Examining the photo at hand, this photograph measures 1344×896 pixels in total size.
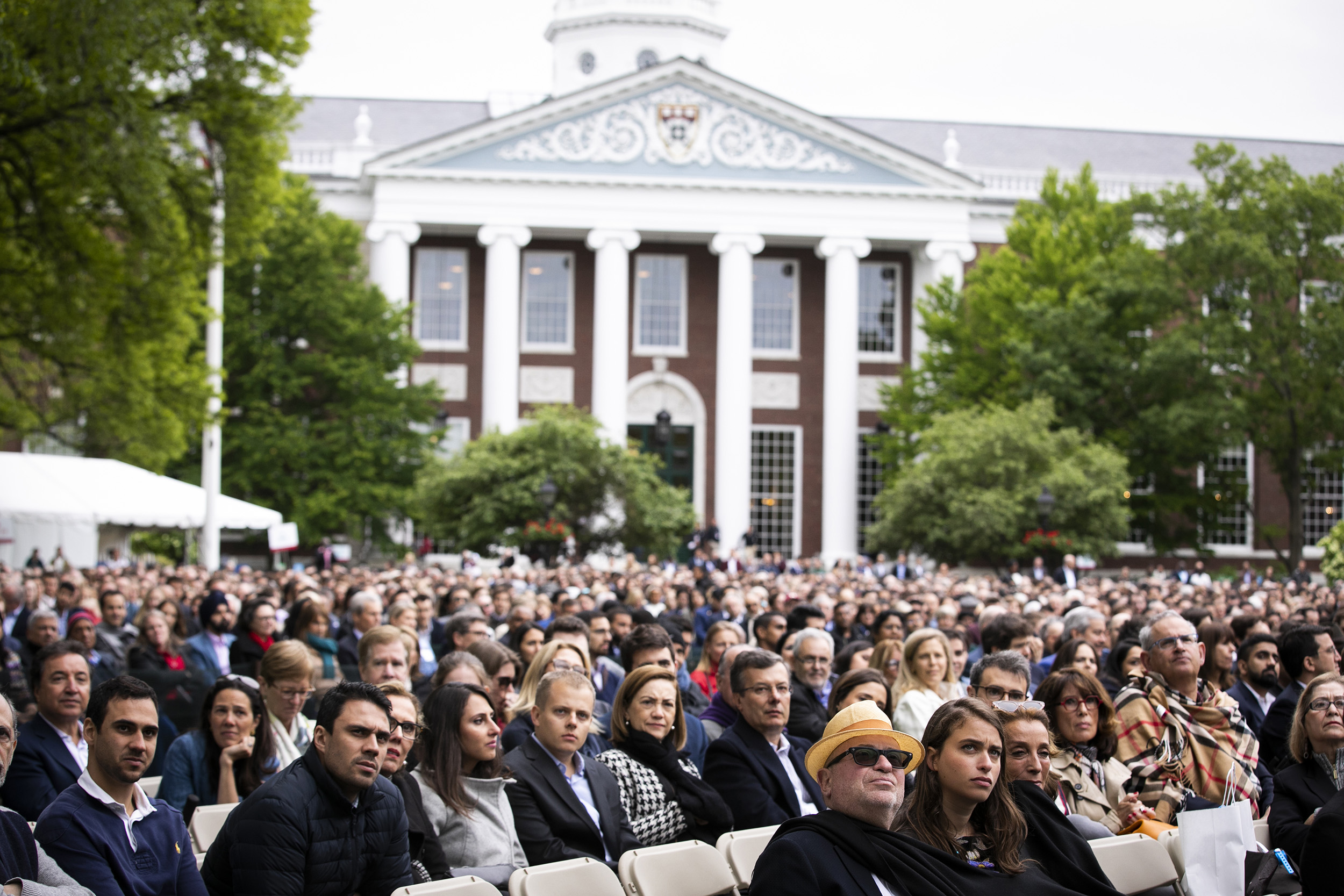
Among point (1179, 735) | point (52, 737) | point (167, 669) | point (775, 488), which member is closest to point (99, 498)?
point (167, 669)

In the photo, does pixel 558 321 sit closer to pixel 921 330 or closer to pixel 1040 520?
pixel 921 330

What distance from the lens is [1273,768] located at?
25.5 feet

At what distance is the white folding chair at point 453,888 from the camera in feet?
16.3

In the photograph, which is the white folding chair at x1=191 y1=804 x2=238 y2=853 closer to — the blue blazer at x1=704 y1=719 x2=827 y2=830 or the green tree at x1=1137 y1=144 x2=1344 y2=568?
the blue blazer at x1=704 y1=719 x2=827 y2=830

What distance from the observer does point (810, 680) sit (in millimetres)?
8828

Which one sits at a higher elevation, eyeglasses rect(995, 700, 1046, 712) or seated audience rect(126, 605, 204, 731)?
eyeglasses rect(995, 700, 1046, 712)

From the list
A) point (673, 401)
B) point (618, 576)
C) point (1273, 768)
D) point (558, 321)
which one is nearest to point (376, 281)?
point (558, 321)

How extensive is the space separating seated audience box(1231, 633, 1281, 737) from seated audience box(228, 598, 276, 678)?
731cm

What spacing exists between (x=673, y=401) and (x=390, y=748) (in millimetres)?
45315

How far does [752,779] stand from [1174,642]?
2408 millimetres

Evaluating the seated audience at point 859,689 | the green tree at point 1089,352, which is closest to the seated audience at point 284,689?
the seated audience at point 859,689

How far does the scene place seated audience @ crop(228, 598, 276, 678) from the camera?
10.8m

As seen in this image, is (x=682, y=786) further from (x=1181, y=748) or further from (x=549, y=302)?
(x=549, y=302)

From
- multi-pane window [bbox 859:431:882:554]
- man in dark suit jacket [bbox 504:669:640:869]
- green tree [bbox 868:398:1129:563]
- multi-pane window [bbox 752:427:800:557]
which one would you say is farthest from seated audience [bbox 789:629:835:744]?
multi-pane window [bbox 752:427:800:557]
